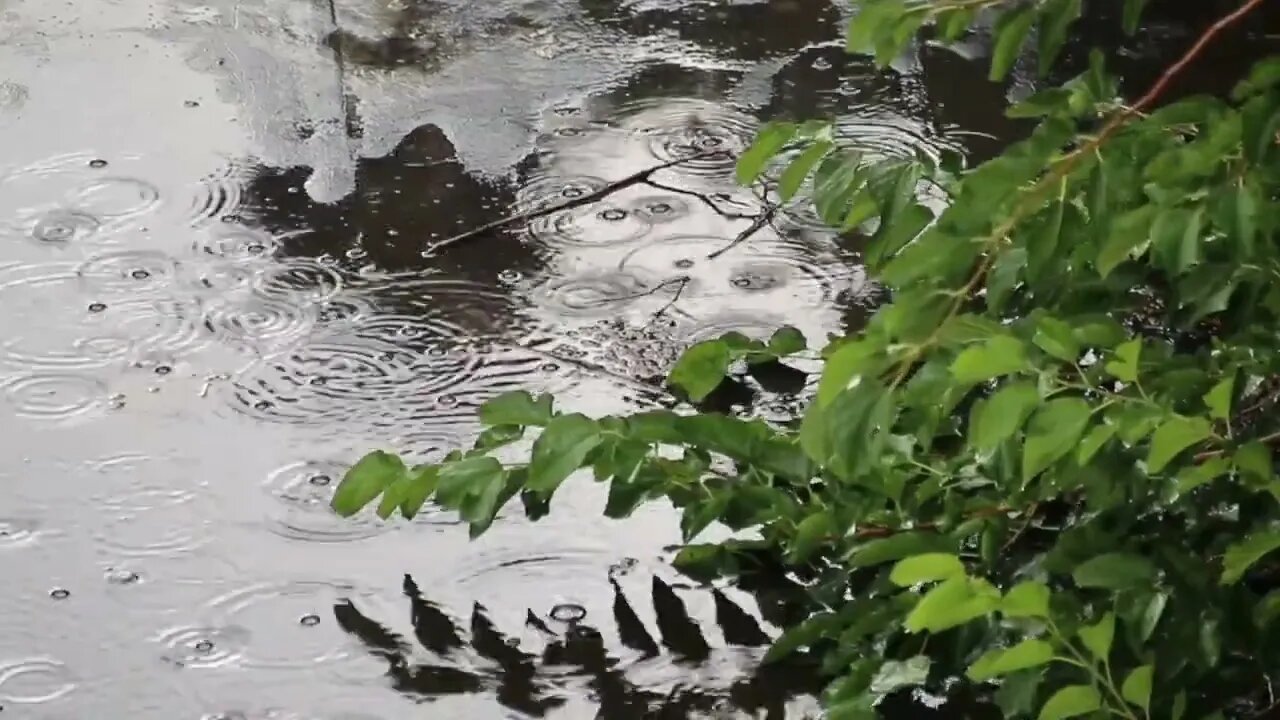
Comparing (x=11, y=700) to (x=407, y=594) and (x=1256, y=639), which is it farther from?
(x=1256, y=639)

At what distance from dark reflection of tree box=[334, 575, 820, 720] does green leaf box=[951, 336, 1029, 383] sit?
77 centimetres

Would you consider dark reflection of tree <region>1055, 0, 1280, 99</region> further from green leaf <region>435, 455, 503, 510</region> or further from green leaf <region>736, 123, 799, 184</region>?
green leaf <region>435, 455, 503, 510</region>

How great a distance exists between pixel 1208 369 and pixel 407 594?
1009 millimetres

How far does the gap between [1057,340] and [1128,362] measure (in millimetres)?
54

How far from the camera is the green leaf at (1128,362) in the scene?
3.53 ft

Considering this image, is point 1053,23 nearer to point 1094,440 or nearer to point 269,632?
point 1094,440

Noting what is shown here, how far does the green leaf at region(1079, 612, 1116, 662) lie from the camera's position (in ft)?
3.72

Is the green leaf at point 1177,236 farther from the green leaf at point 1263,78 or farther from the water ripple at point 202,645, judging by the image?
the water ripple at point 202,645

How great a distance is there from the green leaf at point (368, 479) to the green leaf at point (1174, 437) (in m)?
0.81

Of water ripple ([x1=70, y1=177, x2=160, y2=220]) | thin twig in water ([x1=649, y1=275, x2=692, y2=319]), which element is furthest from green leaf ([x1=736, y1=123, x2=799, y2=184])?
water ripple ([x1=70, y1=177, x2=160, y2=220])

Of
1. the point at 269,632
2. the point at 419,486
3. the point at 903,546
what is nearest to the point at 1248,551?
the point at 903,546

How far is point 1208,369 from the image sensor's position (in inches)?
49.4

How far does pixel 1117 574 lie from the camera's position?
125 centimetres

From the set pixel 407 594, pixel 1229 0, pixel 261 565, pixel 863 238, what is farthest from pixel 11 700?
pixel 1229 0
